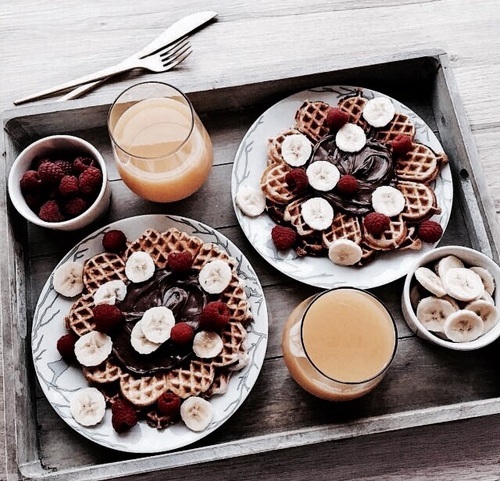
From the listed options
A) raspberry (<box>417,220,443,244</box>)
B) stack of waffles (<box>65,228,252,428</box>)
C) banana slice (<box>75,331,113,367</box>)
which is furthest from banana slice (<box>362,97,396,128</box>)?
banana slice (<box>75,331,113,367</box>)

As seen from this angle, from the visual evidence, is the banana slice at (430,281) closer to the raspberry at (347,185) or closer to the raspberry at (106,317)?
the raspberry at (347,185)

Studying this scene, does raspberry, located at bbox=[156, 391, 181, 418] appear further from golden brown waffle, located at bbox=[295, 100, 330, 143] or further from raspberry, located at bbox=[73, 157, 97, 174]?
golden brown waffle, located at bbox=[295, 100, 330, 143]

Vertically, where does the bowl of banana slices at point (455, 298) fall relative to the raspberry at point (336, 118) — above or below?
below

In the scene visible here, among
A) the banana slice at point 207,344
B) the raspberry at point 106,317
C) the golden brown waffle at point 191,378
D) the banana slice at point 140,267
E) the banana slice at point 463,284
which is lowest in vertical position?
the golden brown waffle at point 191,378

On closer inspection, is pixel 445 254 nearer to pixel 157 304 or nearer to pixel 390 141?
pixel 390 141

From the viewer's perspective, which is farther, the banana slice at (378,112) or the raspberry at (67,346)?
the banana slice at (378,112)

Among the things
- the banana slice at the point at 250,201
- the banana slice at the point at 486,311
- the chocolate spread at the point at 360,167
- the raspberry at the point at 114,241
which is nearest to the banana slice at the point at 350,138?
the chocolate spread at the point at 360,167

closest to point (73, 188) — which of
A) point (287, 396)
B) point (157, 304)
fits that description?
point (157, 304)
